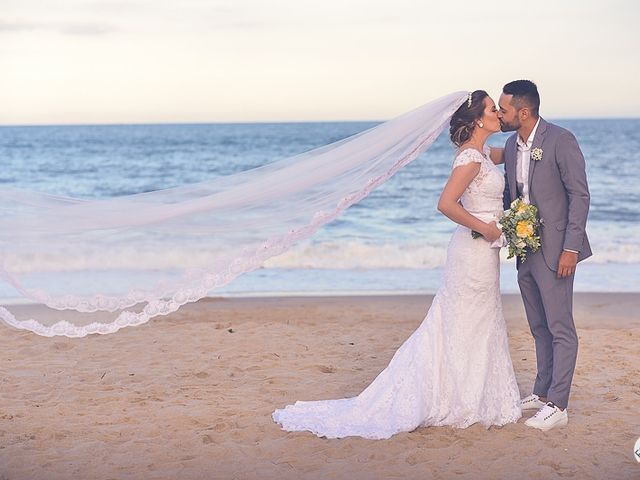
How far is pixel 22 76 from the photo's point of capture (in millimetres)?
31312

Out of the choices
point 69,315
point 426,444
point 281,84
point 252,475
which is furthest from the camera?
point 281,84

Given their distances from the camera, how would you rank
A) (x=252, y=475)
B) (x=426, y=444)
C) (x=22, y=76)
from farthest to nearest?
(x=22, y=76) < (x=426, y=444) < (x=252, y=475)

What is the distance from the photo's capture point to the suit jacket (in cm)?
478

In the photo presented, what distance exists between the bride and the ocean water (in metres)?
1.71

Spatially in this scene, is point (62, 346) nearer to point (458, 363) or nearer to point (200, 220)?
point (200, 220)

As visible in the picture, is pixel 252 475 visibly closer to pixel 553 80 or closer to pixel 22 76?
pixel 553 80

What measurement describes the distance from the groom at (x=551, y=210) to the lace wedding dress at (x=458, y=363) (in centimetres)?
19

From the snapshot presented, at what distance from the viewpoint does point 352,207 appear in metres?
21.4

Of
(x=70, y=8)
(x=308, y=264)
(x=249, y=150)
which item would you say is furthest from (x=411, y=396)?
(x=249, y=150)

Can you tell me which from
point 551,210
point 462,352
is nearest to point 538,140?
point 551,210

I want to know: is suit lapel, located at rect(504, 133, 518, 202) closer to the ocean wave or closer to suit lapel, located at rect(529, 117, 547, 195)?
suit lapel, located at rect(529, 117, 547, 195)

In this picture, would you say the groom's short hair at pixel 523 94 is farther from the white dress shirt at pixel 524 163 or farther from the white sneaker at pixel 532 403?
the white sneaker at pixel 532 403

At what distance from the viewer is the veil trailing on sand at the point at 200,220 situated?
504 centimetres

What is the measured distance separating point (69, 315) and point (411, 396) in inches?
205
